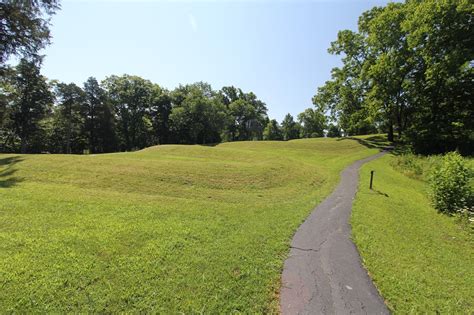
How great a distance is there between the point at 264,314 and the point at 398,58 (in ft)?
121

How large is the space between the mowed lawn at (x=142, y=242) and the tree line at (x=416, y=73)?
23486 mm

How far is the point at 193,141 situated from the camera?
5834 cm

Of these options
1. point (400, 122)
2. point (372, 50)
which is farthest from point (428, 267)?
point (372, 50)

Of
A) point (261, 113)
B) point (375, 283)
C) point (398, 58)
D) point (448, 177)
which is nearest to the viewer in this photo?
point (375, 283)

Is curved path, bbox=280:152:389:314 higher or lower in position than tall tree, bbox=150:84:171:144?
lower

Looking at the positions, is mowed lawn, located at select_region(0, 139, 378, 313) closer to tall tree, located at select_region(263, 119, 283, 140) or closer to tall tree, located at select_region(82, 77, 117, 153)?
tall tree, located at select_region(82, 77, 117, 153)

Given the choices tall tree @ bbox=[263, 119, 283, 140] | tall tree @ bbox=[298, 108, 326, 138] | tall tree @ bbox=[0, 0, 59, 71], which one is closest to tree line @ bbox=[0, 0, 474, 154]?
tall tree @ bbox=[0, 0, 59, 71]

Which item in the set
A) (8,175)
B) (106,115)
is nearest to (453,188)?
(8,175)

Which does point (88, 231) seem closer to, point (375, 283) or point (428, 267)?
point (375, 283)

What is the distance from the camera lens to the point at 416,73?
2933 cm

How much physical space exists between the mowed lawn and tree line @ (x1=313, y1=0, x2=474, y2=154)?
23486 mm

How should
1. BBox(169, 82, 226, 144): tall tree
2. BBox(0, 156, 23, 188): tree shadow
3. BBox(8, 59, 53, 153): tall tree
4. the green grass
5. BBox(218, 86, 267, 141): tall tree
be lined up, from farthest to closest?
BBox(218, 86, 267, 141): tall tree
BBox(169, 82, 226, 144): tall tree
BBox(8, 59, 53, 153): tall tree
BBox(0, 156, 23, 188): tree shadow
the green grass

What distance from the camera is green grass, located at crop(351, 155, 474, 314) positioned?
4586 millimetres

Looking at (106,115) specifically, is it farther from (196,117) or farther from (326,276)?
(326,276)
